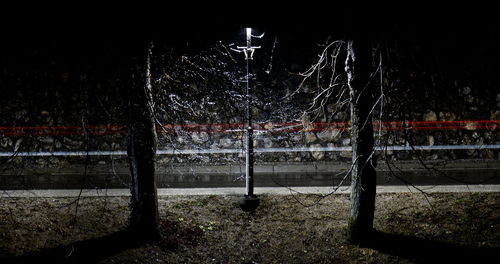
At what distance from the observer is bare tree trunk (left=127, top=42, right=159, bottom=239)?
5535mm

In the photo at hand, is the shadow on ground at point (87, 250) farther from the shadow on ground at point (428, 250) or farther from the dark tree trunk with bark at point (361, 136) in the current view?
the shadow on ground at point (428, 250)

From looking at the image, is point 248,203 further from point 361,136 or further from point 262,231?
point 361,136

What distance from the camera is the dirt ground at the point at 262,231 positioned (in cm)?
584

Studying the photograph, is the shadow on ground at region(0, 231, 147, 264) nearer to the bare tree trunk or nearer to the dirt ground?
the dirt ground

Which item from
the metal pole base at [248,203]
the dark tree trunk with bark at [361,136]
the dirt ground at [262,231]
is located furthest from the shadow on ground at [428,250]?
the metal pole base at [248,203]

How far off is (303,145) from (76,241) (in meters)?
7.86

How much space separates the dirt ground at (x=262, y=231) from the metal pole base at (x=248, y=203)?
0.48ft

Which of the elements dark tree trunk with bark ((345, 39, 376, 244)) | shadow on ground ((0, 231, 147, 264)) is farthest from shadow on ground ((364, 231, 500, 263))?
shadow on ground ((0, 231, 147, 264))

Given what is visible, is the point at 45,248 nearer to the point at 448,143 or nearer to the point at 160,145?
the point at 160,145

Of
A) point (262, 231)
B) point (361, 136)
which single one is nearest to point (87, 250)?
point (262, 231)

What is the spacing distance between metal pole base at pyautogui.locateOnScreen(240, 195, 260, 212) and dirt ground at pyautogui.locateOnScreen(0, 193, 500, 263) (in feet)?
0.48

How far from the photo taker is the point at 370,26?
19.5ft

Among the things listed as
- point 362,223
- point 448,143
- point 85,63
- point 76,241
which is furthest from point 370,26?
point 448,143

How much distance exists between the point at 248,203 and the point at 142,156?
2598 millimetres
